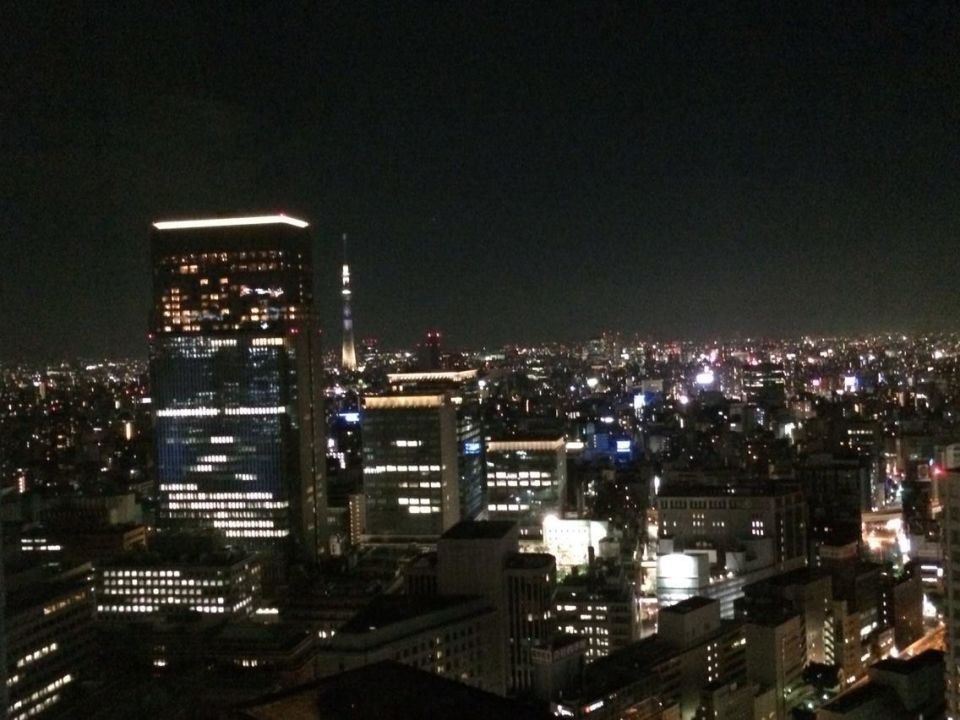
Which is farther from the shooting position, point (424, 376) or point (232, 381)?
point (424, 376)

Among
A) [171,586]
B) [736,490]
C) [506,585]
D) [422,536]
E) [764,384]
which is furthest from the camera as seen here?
[764,384]

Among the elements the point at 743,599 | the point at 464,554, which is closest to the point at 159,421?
the point at 464,554

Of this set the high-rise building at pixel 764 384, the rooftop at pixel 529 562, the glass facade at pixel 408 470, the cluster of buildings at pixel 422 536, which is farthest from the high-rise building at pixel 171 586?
the high-rise building at pixel 764 384

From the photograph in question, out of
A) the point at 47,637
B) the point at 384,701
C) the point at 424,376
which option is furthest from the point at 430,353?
the point at 384,701

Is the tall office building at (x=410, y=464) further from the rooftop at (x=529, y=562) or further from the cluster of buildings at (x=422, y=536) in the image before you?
the rooftop at (x=529, y=562)

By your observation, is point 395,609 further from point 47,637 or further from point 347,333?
point 347,333

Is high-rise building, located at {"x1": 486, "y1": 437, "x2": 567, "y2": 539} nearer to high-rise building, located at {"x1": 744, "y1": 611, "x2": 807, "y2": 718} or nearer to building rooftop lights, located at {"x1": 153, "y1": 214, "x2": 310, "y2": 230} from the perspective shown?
building rooftop lights, located at {"x1": 153, "y1": 214, "x2": 310, "y2": 230}

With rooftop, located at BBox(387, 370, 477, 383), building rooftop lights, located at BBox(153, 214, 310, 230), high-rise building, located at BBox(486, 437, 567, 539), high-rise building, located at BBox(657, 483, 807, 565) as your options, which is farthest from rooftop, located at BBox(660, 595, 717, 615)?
rooftop, located at BBox(387, 370, 477, 383)

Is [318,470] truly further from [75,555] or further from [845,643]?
[845,643]
